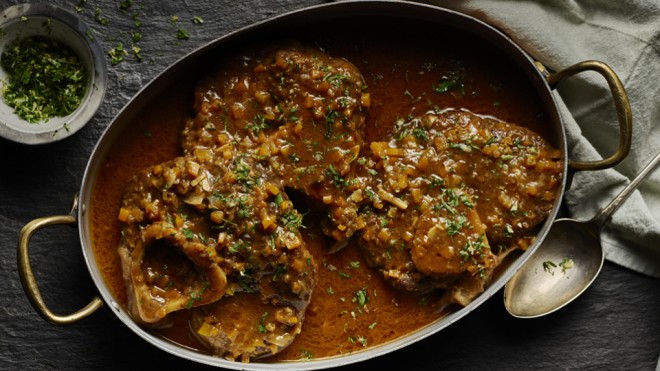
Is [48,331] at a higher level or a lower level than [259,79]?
lower

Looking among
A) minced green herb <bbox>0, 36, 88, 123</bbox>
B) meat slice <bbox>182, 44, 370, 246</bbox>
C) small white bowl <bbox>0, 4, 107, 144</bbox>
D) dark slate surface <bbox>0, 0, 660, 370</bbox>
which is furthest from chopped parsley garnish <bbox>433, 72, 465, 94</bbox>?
minced green herb <bbox>0, 36, 88, 123</bbox>

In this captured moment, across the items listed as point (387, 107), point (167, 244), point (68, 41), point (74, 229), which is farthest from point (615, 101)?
point (74, 229)

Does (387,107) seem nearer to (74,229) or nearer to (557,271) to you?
(557,271)

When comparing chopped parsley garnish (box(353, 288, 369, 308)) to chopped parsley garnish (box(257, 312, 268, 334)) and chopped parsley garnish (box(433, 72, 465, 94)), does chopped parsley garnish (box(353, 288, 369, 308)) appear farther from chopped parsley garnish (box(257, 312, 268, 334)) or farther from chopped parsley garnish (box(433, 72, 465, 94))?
chopped parsley garnish (box(433, 72, 465, 94))

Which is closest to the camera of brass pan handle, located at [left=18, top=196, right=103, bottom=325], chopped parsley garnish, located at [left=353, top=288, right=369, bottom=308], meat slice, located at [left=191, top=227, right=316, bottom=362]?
brass pan handle, located at [left=18, top=196, right=103, bottom=325]

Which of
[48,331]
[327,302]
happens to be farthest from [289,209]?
[48,331]

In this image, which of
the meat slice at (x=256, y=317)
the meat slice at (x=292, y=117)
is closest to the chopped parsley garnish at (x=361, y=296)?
the meat slice at (x=256, y=317)

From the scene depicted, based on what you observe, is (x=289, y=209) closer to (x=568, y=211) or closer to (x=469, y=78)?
(x=469, y=78)
